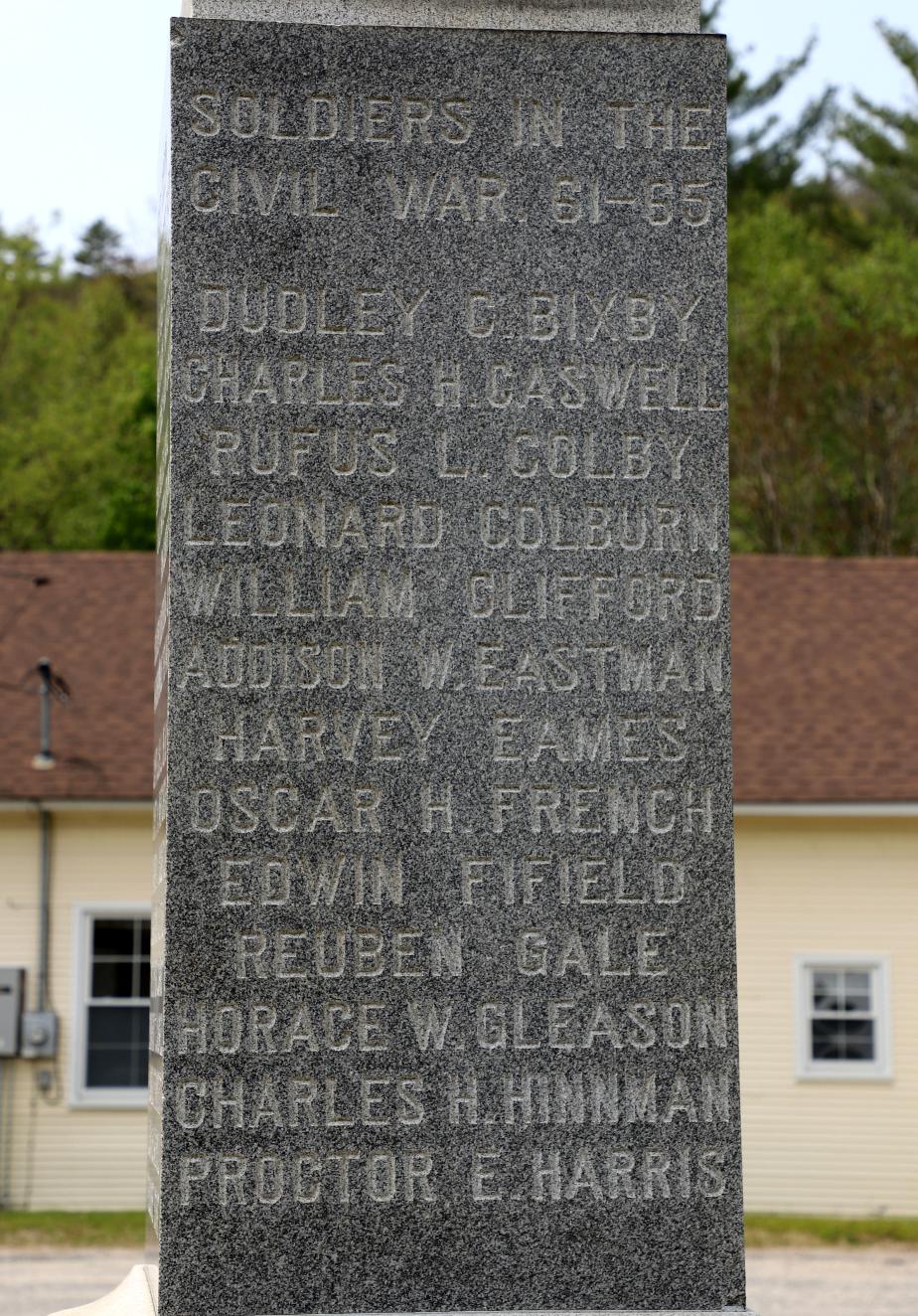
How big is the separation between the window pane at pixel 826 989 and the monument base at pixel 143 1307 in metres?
15.5

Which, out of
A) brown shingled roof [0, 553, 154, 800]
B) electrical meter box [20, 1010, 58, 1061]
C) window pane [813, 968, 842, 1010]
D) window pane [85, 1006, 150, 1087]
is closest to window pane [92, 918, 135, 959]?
window pane [85, 1006, 150, 1087]

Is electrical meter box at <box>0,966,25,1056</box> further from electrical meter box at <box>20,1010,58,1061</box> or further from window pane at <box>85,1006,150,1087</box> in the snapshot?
window pane at <box>85,1006,150,1087</box>

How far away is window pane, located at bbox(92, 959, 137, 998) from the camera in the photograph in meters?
19.3

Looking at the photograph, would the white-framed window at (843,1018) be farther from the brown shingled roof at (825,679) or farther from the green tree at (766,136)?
the green tree at (766,136)

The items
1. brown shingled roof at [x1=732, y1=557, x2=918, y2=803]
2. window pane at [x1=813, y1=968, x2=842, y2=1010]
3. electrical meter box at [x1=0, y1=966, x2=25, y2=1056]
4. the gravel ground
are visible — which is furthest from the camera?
window pane at [x1=813, y1=968, x2=842, y2=1010]

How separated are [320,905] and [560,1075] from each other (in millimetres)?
650

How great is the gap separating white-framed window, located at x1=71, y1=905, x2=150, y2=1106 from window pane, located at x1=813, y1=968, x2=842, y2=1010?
6.72 meters

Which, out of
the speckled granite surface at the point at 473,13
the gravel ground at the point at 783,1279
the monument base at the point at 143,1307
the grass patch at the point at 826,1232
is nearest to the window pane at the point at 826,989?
the grass patch at the point at 826,1232

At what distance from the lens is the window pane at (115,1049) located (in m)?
19.1

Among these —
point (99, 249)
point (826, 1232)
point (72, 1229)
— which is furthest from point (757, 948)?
point (99, 249)

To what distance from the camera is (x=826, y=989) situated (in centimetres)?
1950

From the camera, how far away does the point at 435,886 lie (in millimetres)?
4234

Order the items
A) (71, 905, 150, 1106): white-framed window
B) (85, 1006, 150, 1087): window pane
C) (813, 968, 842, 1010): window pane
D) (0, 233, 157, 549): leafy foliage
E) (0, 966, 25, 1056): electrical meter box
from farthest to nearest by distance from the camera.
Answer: (0, 233, 157, 549): leafy foliage
(813, 968, 842, 1010): window pane
(85, 1006, 150, 1087): window pane
(71, 905, 150, 1106): white-framed window
(0, 966, 25, 1056): electrical meter box

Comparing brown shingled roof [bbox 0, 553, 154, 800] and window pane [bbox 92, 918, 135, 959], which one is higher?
brown shingled roof [bbox 0, 553, 154, 800]
